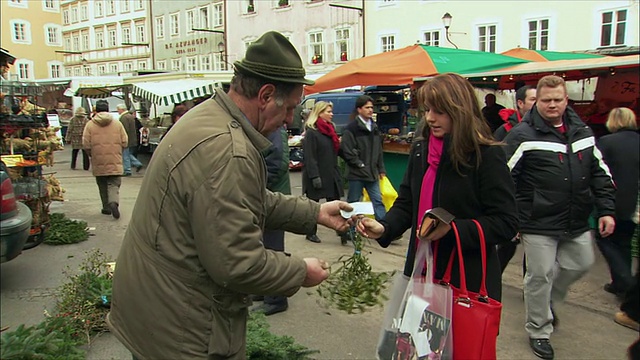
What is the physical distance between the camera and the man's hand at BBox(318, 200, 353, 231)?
8.71 feet

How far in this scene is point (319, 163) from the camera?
730cm

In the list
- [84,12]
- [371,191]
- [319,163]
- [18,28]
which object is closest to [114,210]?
[319,163]

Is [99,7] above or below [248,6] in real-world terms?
above

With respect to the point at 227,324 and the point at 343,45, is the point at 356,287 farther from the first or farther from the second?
the point at 343,45

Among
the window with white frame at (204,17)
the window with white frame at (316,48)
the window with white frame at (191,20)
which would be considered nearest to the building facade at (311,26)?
the window with white frame at (316,48)

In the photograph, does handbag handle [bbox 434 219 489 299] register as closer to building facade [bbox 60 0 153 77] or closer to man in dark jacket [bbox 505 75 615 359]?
man in dark jacket [bbox 505 75 615 359]

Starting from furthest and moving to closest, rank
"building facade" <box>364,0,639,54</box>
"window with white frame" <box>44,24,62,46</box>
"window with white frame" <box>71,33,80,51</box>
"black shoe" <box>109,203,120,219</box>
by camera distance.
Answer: "window with white frame" <box>71,33,80,51</box> → "window with white frame" <box>44,24,62,46</box> → "building facade" <box>364,0,639,54</box> → "black shoe" <box>109,203,120,219</box>

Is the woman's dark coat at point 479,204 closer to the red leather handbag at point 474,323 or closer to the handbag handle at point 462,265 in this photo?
the handbag handle at point 462,265

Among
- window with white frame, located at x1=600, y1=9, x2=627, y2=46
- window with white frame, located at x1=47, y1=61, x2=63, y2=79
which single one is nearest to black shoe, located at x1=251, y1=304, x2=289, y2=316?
window with white frame, located at x1=600, y1=9, x2=627, y2=46

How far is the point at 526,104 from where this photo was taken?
19.0 feet

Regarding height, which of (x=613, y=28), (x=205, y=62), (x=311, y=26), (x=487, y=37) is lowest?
(x=613, y=28)

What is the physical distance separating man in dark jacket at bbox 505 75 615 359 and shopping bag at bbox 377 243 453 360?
152 cm

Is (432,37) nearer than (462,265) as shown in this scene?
No

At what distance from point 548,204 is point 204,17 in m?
39.8
